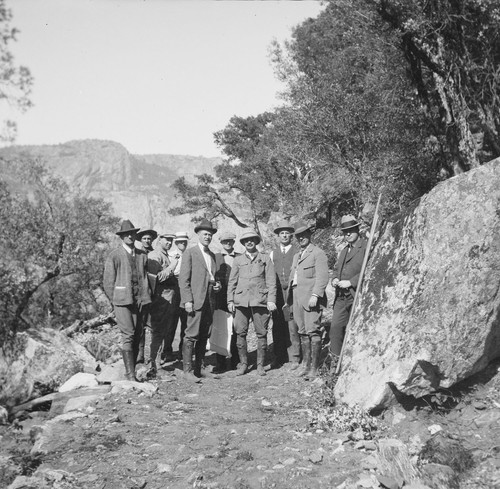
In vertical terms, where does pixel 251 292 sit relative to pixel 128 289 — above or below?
below

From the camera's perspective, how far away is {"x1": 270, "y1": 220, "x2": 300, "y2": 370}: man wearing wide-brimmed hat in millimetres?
8125

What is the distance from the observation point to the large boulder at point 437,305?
5176 mm

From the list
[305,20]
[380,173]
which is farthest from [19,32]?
[305,20]

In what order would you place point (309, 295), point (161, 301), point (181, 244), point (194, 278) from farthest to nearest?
point (181, 244) → point (161, 301) → point (194, 278) → point (309, 295)

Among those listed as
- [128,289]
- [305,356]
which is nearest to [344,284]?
[305,356]

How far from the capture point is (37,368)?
9477 millimetres

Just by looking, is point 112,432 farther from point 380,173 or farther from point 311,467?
point 380,173

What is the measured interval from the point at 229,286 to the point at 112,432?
3175mm

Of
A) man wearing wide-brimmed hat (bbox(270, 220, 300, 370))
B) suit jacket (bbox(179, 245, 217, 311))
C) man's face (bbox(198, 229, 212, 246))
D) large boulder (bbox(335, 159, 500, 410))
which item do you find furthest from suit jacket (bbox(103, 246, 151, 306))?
large boulder (bbox(335, 159, 500, 410))

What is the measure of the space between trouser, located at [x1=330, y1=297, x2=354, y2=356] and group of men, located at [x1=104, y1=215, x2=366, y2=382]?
0.05ft

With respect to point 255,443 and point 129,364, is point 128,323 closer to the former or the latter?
point 129,364

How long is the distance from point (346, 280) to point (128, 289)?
308cm

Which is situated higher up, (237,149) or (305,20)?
(305,20)

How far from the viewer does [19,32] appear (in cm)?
1374
